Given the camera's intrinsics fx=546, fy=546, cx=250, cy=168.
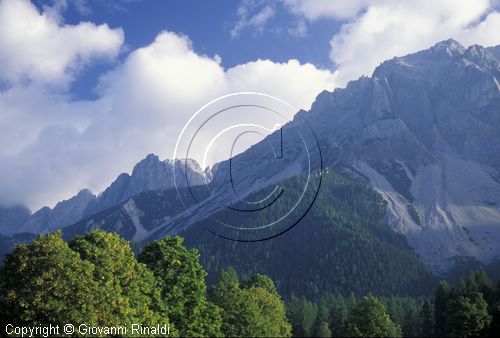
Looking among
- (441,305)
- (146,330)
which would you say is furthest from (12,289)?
(441,305)

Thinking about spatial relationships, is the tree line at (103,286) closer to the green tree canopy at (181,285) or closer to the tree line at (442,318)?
the green tree canopy at (181,285)

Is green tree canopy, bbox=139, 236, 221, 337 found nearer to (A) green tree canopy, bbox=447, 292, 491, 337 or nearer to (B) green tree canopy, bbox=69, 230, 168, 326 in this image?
(B) green tree canopy, bbox=69, 230, 168, 326

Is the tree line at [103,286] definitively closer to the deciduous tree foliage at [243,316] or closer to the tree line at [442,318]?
the deciduous tree foliage at [243,316]

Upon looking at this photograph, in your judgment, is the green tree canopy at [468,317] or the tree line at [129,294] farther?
the green tree canopy at [468,317]

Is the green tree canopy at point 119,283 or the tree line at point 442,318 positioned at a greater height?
the green tree canopy at point 119,283

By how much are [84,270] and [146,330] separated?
7991 millimetres

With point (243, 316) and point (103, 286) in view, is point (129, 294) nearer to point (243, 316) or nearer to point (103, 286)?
point (103, 286)

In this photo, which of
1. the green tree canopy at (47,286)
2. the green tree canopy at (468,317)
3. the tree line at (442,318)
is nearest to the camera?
the green tree canopy at (47,286)

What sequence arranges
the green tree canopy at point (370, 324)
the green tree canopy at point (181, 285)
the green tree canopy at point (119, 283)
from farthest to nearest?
the green tree canopy at point (370, 324) → the green tree canopy at point (181, 285) → the green tree canopy at point (119, 283)

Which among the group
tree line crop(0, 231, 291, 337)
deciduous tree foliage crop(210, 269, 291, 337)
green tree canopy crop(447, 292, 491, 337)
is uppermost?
tree line crop(0, 231, 291, 337)

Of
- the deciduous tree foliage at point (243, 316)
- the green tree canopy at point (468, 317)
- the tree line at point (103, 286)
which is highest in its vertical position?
the tree line at point (103, 286)

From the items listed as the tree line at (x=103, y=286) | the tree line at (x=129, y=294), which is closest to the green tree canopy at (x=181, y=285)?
the tree line at (x=103, y=286)

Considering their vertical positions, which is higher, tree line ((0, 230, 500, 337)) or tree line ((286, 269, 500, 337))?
tree line ((0, 230, 500, 337))

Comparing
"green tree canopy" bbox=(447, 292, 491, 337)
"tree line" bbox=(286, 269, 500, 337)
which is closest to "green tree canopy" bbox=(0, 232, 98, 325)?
"tree line" bbox=(286, 269, 500, 337)
